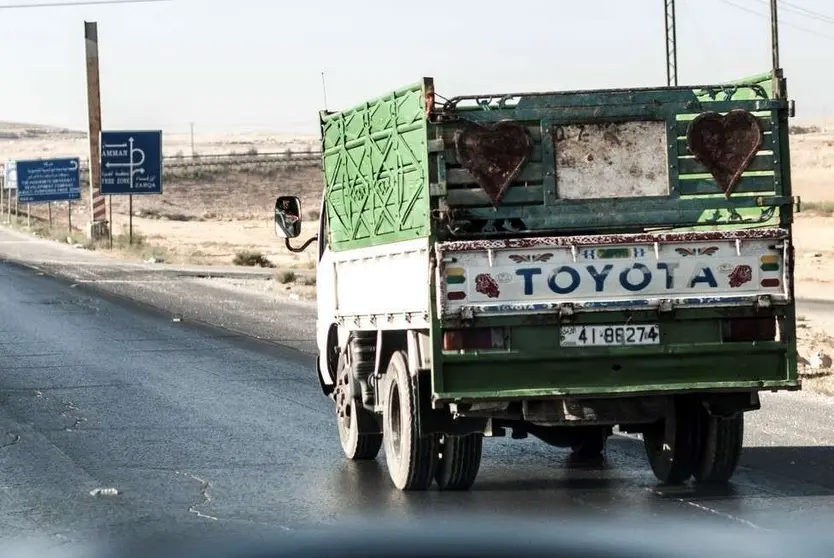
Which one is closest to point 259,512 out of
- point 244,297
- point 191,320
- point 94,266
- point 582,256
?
point 582,256

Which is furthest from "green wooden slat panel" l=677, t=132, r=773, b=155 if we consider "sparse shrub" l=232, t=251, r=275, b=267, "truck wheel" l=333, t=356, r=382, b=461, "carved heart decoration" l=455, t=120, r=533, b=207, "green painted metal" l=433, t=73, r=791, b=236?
"sparse shrub" l=232, t=251, r=275, b=267

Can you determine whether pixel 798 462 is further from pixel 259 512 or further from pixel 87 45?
pixel 87 45

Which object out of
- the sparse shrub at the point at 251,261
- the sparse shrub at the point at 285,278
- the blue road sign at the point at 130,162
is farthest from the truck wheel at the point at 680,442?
the blue road sign at the point at 130,162

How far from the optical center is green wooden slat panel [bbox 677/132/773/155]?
354 inches

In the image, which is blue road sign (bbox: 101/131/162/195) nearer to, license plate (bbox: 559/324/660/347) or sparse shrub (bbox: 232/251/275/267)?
sparse shrub (bbox: 232/251/275/267)

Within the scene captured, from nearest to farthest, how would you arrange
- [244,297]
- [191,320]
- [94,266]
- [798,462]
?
[798,462]
[191,320]
[244,297]
[94,266]

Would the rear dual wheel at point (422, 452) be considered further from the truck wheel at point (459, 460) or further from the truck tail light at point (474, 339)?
the truck tail light at point (474, 339)

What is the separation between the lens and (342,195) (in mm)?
10820

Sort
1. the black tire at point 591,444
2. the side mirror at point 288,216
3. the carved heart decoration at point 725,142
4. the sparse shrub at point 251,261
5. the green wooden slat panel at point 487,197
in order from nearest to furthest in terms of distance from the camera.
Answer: the green wooden slat panel at point 487,197
the carved heart decoration at point 725,142
the black tire at point 591,444
the side mirror at point 288,216
the sparse shrub at point 251,261

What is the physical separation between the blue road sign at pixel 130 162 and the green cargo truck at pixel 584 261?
1767 inches

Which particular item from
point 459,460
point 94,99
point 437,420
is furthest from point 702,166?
point 94,99

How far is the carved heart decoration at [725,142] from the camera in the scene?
29.5 feet

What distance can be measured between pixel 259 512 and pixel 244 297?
22.2 meters

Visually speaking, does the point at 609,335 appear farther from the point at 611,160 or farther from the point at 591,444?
the point at 591,444
